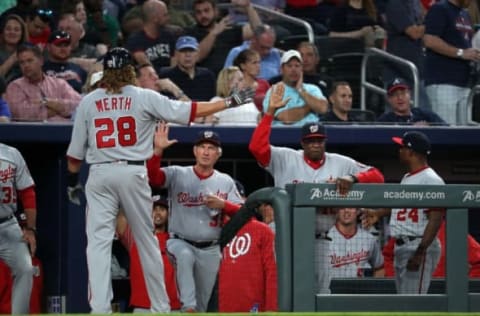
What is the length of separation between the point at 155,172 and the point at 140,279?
867mm

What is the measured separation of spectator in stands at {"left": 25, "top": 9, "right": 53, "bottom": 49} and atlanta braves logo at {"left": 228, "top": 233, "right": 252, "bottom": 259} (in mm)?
3197

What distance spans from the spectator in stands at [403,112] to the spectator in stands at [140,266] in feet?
6.75

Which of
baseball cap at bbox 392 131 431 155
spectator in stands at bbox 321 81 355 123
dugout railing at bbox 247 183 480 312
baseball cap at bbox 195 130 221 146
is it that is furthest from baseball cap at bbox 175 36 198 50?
dugout railing at bbox 247 183 480 312

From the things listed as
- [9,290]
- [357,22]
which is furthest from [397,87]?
[9,290]

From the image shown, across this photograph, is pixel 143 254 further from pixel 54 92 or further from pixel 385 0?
pixel 385 0

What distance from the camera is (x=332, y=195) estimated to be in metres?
7.24

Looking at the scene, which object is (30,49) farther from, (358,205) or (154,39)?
(358,205)

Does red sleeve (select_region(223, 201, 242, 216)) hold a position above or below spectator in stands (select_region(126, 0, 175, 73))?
below

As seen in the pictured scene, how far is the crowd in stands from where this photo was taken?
1004 cm

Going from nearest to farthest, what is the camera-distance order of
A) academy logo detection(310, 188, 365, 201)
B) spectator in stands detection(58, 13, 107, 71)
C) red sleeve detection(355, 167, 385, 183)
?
1. academy logo detection(310, 188, 365, 201)
2. red sleeve detection(355, 167, 385, 183)
3. spectator in stands detection(58, 13, 107, 71)

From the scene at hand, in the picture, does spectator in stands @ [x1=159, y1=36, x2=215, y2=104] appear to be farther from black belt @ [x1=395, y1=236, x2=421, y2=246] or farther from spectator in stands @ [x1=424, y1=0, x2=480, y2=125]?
black belt @ [x1=395, y1=236, x2=421, y2=246]

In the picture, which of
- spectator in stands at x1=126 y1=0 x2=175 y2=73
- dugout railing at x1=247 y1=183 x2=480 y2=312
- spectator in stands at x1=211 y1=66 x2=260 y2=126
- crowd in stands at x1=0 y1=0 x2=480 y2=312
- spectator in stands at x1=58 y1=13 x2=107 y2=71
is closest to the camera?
dugout railing at x1=247 y1=183 x2=480 y2=312

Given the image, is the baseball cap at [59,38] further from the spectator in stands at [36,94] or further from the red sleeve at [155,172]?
the red sleeve at [155,172]

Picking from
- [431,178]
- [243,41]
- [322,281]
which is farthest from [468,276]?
[243,41]
